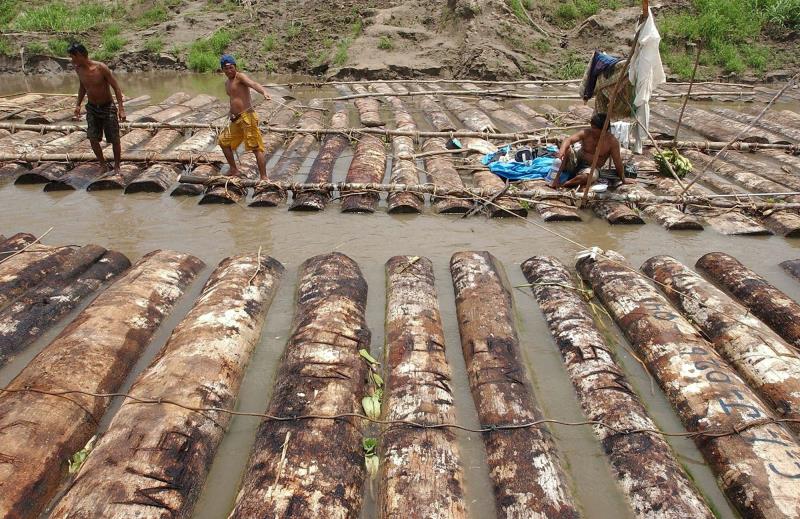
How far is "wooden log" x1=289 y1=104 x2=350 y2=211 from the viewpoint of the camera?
6840 millimetres

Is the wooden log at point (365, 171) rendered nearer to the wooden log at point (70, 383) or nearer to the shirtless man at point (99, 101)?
the wooden log at point (70, 383)

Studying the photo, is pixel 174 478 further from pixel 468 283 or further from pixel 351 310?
pixel 468 283

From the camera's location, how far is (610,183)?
779cm

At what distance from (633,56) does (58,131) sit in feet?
32.0

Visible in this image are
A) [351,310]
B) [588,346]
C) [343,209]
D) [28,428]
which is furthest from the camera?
[343,209]

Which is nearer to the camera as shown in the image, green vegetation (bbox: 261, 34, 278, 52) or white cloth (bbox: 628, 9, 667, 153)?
white cloth (bbox: 628, 9, 667, 153)

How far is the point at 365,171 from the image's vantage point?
8.00 metres

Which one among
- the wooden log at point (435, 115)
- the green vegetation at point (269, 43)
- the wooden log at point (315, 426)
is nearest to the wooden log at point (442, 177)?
the wooden log at point (435, 115)

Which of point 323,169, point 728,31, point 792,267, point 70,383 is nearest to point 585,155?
point 792,267

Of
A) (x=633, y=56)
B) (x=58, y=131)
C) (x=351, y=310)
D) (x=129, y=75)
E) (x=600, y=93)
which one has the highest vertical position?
(x=633, y=56)

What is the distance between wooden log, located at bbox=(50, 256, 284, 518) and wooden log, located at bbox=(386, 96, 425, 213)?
2.94m

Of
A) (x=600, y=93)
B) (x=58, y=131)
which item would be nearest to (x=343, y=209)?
(x=600, y=93)

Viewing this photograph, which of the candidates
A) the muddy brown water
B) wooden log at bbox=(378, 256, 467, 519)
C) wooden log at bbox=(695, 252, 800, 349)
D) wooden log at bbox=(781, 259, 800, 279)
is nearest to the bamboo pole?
the muddy brown water

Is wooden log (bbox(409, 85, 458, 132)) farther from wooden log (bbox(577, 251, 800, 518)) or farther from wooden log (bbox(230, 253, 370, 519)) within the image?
wooden log (bbox(230, 253, 370, 519))
